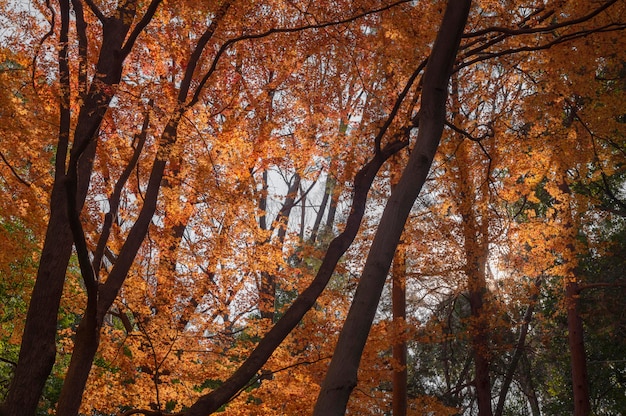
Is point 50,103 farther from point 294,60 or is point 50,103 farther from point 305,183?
point 305,183

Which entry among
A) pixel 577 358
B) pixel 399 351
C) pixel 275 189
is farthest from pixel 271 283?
pixel 577 358

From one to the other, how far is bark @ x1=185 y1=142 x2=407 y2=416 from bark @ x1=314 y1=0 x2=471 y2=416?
1.02m

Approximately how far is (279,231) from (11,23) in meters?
7.48

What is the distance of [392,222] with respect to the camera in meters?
4.10

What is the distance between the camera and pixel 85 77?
20.0 ft

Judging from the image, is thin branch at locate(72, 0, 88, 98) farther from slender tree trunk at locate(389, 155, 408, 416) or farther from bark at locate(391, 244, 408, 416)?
bark at locate(391, 244, 408, 416)

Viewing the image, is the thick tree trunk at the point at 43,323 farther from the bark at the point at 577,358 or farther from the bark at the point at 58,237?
the bark at the point at 577,358

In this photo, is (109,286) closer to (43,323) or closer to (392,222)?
(43,323)

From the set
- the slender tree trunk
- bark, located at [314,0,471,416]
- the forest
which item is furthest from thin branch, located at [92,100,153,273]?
the slender tree trunk

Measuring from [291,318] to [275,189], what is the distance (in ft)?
27.6

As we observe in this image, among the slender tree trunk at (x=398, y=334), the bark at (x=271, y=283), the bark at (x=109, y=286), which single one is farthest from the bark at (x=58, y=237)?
the slender tree trunk at (x=398, y=334)

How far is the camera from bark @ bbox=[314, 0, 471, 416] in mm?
3688

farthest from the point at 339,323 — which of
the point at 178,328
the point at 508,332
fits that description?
the point at 508,332

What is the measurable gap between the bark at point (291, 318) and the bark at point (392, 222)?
102cm
